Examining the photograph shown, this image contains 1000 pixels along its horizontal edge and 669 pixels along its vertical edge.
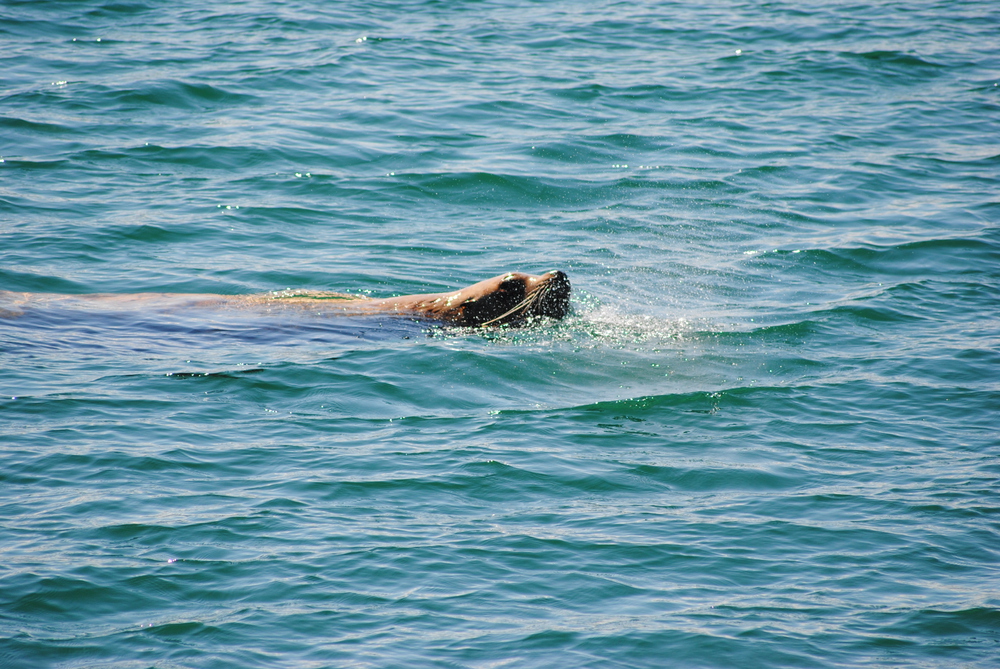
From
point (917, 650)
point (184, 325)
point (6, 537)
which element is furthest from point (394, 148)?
point (917, 650)

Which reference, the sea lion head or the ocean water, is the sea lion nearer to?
the sea lion head

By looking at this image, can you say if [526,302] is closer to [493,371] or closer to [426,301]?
[493,371]

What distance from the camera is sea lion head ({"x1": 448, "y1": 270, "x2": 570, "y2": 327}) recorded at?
8.98 meters

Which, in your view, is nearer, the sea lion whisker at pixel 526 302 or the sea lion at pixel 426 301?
the sea lion whisker at pixel 526 302

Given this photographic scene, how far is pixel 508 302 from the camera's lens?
911cm

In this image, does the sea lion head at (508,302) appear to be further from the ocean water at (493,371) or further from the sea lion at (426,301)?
the ocean water at (493,371)

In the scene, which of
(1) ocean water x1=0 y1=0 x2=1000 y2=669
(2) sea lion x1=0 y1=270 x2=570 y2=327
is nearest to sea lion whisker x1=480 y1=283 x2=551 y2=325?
(2) sea lion x1=0 y1=270 x2=570 y2=327

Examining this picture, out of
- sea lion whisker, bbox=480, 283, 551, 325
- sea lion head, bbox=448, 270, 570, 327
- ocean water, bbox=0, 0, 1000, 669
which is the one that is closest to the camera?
ocean water, bbox=0, 0, 1000, 669

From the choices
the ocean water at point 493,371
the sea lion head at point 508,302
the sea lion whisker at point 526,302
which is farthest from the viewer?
the sea lion head at point 508,302

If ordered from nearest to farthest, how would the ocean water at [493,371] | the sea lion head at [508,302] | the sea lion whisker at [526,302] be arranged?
the ocean water at [493,371]
the sea lion whisker at [526,302]
the sea lion head at [508,302]

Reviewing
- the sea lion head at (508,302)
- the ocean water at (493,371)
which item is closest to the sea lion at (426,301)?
the sea lion head at (508,302)

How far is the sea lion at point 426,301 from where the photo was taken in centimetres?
902

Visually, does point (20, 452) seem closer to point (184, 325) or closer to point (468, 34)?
point (184, 325)

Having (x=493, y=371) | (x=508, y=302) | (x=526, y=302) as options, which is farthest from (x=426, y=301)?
(x=493, y=371)
